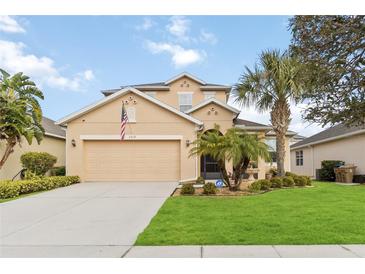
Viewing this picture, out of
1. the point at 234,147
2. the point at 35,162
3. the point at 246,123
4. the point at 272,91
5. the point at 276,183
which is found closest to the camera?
the point at 234,147

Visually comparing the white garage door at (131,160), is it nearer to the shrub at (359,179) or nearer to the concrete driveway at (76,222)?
the concrete driveway at (76,222)

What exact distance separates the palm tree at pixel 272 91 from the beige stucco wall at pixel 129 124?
363cm

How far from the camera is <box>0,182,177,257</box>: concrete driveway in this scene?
5.61 m

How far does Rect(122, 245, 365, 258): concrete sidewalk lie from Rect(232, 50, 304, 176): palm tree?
1157 cm

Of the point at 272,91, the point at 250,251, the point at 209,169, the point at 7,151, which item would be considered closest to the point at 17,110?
the point at 7,151

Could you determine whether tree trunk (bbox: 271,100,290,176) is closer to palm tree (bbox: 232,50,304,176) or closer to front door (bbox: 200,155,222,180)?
palm tree (bbox: 232,50,304,176)

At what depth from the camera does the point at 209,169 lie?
19.6 meters

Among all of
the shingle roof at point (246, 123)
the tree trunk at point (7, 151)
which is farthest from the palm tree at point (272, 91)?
the tree trunk at point (7, 151)

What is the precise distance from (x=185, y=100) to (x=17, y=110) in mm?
12146

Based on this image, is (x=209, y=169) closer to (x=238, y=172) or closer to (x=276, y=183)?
(x=276, y=183)

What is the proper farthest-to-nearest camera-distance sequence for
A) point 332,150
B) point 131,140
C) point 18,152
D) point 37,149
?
point 332,150 → point 37,149 → point 18,152 → point 131,140
